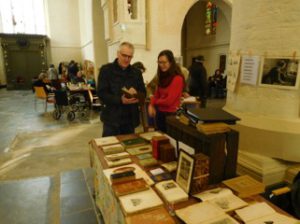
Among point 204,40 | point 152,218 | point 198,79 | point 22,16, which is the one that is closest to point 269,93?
point 152,218

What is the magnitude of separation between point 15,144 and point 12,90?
11.0 meters

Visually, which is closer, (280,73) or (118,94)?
(280,73)

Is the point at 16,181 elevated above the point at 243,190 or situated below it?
below

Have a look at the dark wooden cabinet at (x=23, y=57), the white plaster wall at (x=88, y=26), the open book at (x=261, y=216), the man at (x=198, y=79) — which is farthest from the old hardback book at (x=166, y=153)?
the dark wooden cabinet at (x=23, y=57)

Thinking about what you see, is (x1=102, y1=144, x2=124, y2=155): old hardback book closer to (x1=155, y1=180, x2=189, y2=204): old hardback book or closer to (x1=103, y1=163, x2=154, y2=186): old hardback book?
(x1=103, y1=163, x2=154, y2=186): old hardback book

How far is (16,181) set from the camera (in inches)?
118

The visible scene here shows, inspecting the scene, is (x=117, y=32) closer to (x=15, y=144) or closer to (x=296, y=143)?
(x=15, y=144)

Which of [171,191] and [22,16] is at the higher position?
[22,16]

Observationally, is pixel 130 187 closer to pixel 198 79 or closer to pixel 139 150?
pixel 139 150

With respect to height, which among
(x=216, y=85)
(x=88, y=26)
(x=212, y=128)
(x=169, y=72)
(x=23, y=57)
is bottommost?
(x=216, y=85)

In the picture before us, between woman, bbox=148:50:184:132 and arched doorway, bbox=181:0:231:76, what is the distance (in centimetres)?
787

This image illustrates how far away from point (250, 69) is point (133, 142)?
1167 mm

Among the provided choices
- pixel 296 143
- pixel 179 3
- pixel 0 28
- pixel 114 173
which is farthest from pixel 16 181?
pixel 0 28

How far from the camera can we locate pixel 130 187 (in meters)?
1.32
